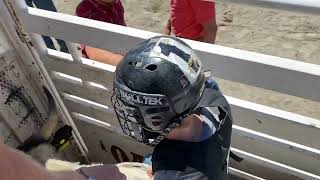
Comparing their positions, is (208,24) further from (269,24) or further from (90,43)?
(269,24)

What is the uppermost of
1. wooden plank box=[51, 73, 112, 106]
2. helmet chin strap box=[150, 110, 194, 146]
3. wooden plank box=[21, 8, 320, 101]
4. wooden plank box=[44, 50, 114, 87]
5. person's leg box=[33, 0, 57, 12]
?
wooden plank box=[21, 8, 320, 101]

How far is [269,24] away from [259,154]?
2.33 m

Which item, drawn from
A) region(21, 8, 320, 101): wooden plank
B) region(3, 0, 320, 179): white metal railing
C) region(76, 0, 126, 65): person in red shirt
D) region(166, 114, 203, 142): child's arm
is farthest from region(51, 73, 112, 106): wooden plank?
region(166, 114, 203, 142): child's arm

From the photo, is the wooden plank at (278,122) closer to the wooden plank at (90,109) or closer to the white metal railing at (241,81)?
the white metal railing at (241,81)

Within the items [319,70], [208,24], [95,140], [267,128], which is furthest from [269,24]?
[319,70]

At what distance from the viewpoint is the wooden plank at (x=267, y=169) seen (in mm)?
2887

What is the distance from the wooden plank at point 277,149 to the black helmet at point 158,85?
26.2 inches

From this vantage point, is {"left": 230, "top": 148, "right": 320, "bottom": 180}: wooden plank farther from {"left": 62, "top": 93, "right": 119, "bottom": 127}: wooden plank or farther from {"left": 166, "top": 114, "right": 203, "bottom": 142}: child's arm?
{"left": 62, "top": 93, "right": 119, "bottom": 127}: wooden plank

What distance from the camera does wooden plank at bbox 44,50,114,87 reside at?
A: 3225mm

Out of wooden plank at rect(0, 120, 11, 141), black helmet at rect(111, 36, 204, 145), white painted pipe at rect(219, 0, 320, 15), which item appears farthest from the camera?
wooden plank at rect(0, 120, 11, 141)

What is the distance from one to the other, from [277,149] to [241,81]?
1.74 feet

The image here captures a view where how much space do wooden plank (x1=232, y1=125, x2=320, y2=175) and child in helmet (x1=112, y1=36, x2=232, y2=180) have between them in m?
0.41

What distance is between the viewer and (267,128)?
279cm

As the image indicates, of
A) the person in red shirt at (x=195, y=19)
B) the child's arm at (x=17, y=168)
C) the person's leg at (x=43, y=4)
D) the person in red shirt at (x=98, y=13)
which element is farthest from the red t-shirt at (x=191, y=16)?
the child's arm at (x=17, y=168)
